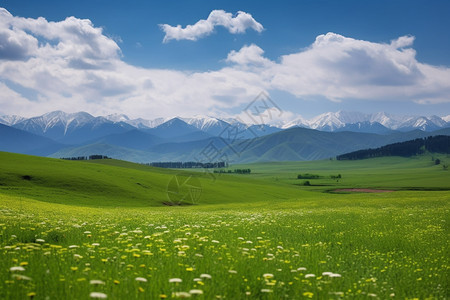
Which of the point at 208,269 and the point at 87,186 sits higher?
the point at 208,269

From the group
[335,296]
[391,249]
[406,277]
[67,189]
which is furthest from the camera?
[67,189]

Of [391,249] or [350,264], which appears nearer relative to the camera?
[350,264]

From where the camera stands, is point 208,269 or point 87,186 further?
point 87,186

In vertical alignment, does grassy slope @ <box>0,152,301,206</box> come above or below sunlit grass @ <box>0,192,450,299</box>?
below

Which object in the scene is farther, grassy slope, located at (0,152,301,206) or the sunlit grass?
grassy slope, located at (0,152,301,206)

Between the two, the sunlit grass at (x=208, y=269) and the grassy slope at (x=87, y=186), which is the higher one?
the sunlit grass at (x=208, y=269)

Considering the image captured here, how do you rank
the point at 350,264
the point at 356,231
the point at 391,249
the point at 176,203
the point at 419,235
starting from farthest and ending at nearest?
the point at 176,203 → the point at 356,231 → the point at 419,235 → the point at 391,249 → the point at 350,264

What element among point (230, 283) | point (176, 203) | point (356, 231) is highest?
point (230, 283)

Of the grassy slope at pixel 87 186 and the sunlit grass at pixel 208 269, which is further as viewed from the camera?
the grassy slope at pixel 87 186

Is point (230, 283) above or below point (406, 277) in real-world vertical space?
above

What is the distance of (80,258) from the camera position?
866cm

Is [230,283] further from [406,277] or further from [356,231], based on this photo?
[356,231]

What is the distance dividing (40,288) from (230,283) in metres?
3.94

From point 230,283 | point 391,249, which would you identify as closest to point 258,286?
point 230,283
